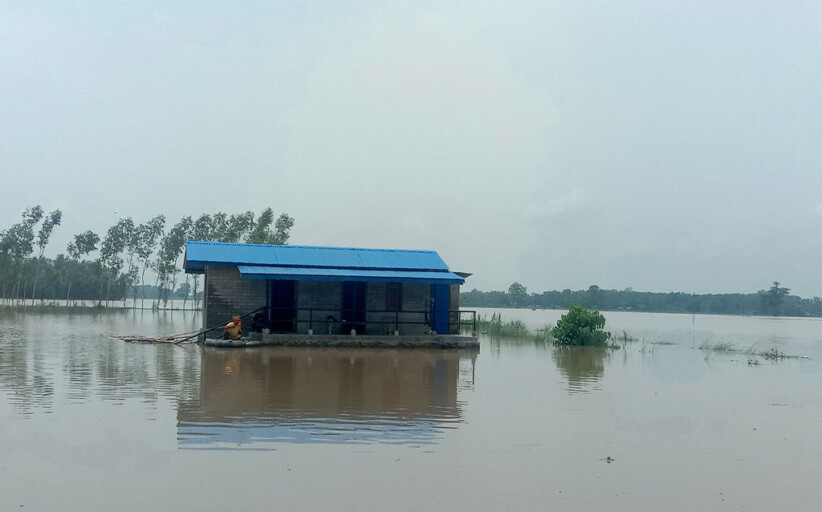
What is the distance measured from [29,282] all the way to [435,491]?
94.6m

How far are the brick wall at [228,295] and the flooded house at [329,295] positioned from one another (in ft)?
0.11

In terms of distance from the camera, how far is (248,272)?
24.1 meters

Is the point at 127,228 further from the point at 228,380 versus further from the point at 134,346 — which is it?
the point at 228,380

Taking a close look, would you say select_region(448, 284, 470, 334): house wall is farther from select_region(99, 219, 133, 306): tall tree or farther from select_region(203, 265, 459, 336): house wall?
select_region(99, 219, 133, 306): tall tree

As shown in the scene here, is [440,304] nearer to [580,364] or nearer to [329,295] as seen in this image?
[329,295]

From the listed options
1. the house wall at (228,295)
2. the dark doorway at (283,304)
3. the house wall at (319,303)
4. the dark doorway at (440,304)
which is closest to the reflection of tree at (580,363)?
the dark doorway at (440,304)

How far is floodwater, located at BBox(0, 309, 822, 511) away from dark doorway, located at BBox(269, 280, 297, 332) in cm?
686

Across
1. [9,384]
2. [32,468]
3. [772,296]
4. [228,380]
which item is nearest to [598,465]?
[32,468]

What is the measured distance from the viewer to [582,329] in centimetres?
3064

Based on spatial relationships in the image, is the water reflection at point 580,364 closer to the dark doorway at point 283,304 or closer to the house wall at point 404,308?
the house wall at point 404,308

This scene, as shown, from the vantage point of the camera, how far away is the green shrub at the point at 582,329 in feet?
100

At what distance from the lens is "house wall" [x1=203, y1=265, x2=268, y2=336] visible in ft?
82.8

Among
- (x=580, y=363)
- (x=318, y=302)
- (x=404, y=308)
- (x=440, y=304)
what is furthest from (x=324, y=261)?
(x=580, y=363)

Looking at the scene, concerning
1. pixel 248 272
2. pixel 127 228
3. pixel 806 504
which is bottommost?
pixel 806 504
